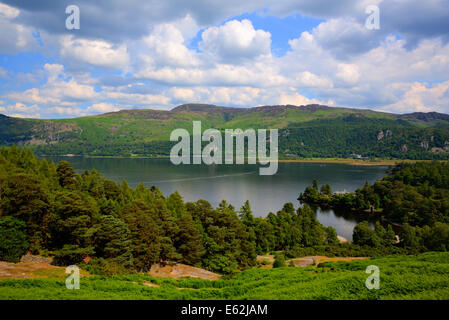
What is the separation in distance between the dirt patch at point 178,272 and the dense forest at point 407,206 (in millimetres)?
27568

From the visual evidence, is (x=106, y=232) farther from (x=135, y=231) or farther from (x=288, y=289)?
(x=288, y=289)

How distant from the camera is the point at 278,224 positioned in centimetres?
4672

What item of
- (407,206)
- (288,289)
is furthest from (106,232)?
(407,206)

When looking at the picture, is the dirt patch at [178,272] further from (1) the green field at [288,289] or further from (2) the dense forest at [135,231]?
(1) the green field at [288,289]

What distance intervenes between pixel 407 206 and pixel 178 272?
2368 inches

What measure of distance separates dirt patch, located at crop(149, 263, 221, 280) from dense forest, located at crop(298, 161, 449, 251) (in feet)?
90.4

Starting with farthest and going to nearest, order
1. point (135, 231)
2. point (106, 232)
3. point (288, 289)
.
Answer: point (135, 231), point (106, 232), point (288, 289)

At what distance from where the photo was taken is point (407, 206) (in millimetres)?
65188

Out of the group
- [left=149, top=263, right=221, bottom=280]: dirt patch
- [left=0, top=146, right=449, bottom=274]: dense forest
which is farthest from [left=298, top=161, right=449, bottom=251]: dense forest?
[left=149, top=263, right=221, bottom=280]: dirt patch

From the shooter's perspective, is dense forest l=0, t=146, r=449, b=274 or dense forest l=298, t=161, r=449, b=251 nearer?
dense forest l=0, t=146, r=449, b=274

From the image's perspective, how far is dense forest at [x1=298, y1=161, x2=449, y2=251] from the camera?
1652 inches

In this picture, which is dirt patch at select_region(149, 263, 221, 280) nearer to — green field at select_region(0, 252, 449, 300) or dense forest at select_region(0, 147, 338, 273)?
dense forest at select_region(0, 147, 338, 273)

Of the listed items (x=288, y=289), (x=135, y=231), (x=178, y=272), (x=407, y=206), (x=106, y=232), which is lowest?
(x=407, y=206)
